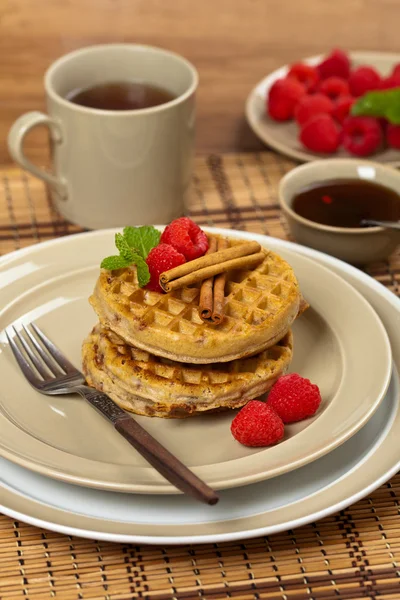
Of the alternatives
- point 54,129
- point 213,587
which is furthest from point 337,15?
point 213,587

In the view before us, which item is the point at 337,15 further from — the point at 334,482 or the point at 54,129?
the point at 334,482

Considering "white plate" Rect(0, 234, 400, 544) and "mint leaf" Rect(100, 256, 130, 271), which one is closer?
"white plate" Rect(0, 234, 400, 544)

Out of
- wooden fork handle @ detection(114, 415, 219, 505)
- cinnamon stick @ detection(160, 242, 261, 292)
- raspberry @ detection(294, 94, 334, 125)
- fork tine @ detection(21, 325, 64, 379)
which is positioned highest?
cinnamon stick @ detection(160, 242, 261, 292)

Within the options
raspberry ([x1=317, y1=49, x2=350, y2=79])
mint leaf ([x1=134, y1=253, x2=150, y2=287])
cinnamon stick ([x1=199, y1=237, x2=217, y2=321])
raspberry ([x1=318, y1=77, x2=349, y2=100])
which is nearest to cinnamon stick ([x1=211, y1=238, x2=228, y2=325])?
cinnamon stick ([x1=199, y1=237, x2=217, y2=321])

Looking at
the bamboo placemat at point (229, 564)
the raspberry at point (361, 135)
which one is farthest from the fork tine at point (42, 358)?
the raspberry at point (361, 135)

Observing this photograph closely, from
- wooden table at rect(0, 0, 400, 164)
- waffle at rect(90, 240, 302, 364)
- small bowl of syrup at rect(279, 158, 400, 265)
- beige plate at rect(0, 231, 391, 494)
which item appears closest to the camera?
beige plate at rect(0, 231, 391, 494)

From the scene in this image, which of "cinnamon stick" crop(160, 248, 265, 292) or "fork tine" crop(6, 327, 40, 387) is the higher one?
"cinnamon stick" crop(160, 248, 265, 292)

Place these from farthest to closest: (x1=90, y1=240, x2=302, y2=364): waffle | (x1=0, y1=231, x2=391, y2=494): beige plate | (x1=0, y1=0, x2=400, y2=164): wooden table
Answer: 1. (x1=0, y1=0, x2=400, y2=164): wooden table
2. (x1=90, y1=240, x2=302, y2=364): waffle
3. (x1=0, y1=231, x2=391, y2=494): beige plate

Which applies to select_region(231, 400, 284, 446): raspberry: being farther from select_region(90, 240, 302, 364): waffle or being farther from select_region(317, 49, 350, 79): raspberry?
select_region(317, 49, 350, 79): raspberry
